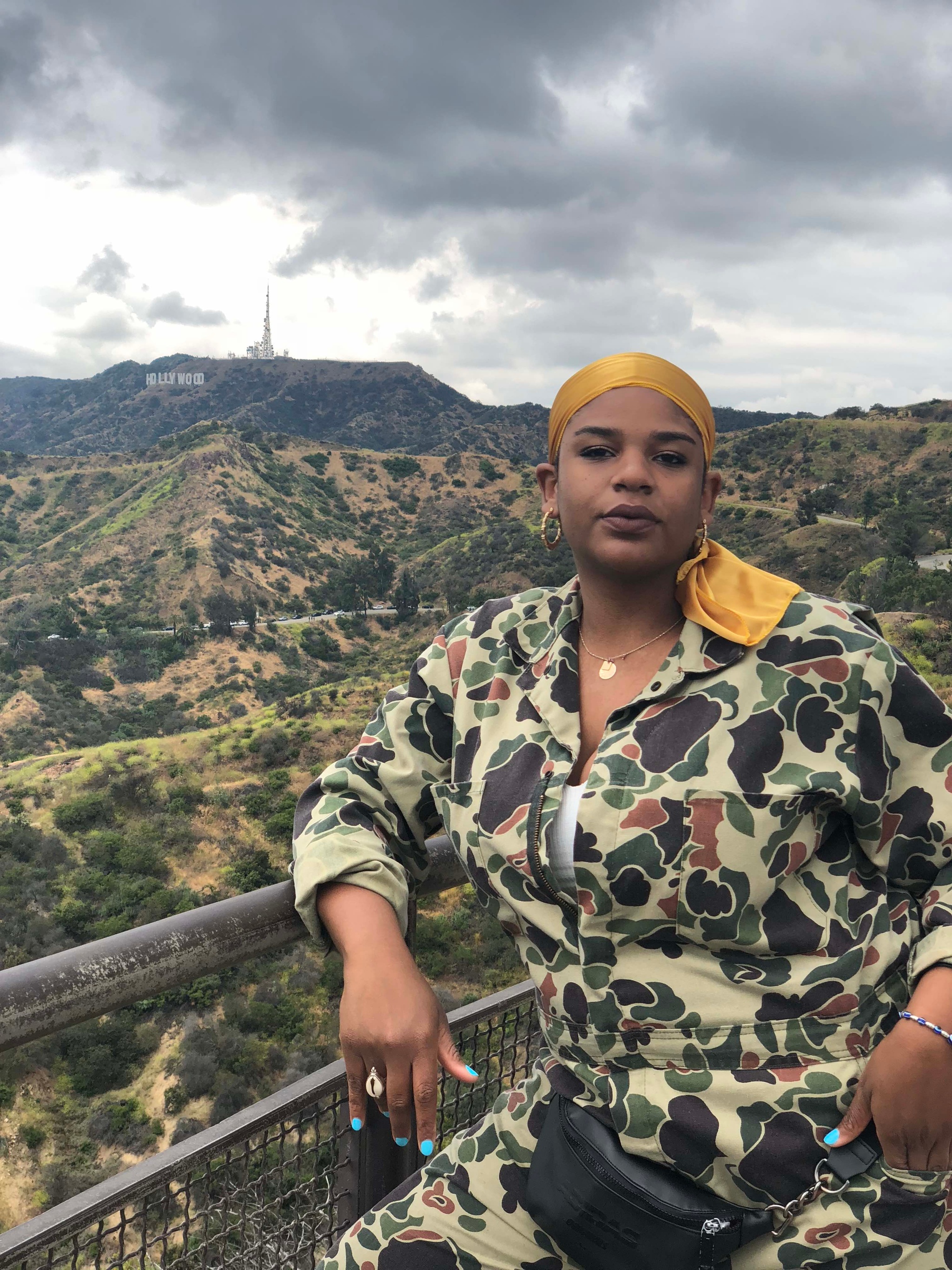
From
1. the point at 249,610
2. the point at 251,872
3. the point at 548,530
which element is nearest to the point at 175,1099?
the point at 251,872

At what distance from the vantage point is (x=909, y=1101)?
3.38 ft

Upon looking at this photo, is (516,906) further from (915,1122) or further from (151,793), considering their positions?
(151,793)

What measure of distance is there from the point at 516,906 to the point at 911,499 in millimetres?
46859

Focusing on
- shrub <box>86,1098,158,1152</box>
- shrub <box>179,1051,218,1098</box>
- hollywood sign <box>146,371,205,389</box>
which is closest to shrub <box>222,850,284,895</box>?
shrub <box>179,1051,218,1098</box>

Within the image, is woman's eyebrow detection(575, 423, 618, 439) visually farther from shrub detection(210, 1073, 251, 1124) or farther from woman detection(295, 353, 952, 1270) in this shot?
shrub detection(210, 1073, 251, 1124)

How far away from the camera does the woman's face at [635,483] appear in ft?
4.20

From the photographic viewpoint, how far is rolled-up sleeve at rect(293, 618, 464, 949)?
53.0 inches

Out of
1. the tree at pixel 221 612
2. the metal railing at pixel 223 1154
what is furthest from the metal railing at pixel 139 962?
the tree at pixel 221 612

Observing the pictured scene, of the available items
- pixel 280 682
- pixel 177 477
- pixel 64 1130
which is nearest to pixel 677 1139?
pixel 64 1130

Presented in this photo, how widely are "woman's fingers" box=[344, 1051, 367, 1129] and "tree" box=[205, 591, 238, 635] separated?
164ft

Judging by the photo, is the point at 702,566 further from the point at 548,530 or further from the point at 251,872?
the point at 251,872

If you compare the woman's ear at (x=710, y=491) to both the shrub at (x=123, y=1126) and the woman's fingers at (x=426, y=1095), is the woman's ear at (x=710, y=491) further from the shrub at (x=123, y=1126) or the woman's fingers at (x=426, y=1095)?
the shrub at (x=123, y=1126)

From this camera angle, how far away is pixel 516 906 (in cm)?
123

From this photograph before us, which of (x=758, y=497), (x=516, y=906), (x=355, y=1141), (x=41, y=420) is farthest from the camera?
(x=41, y=420)
